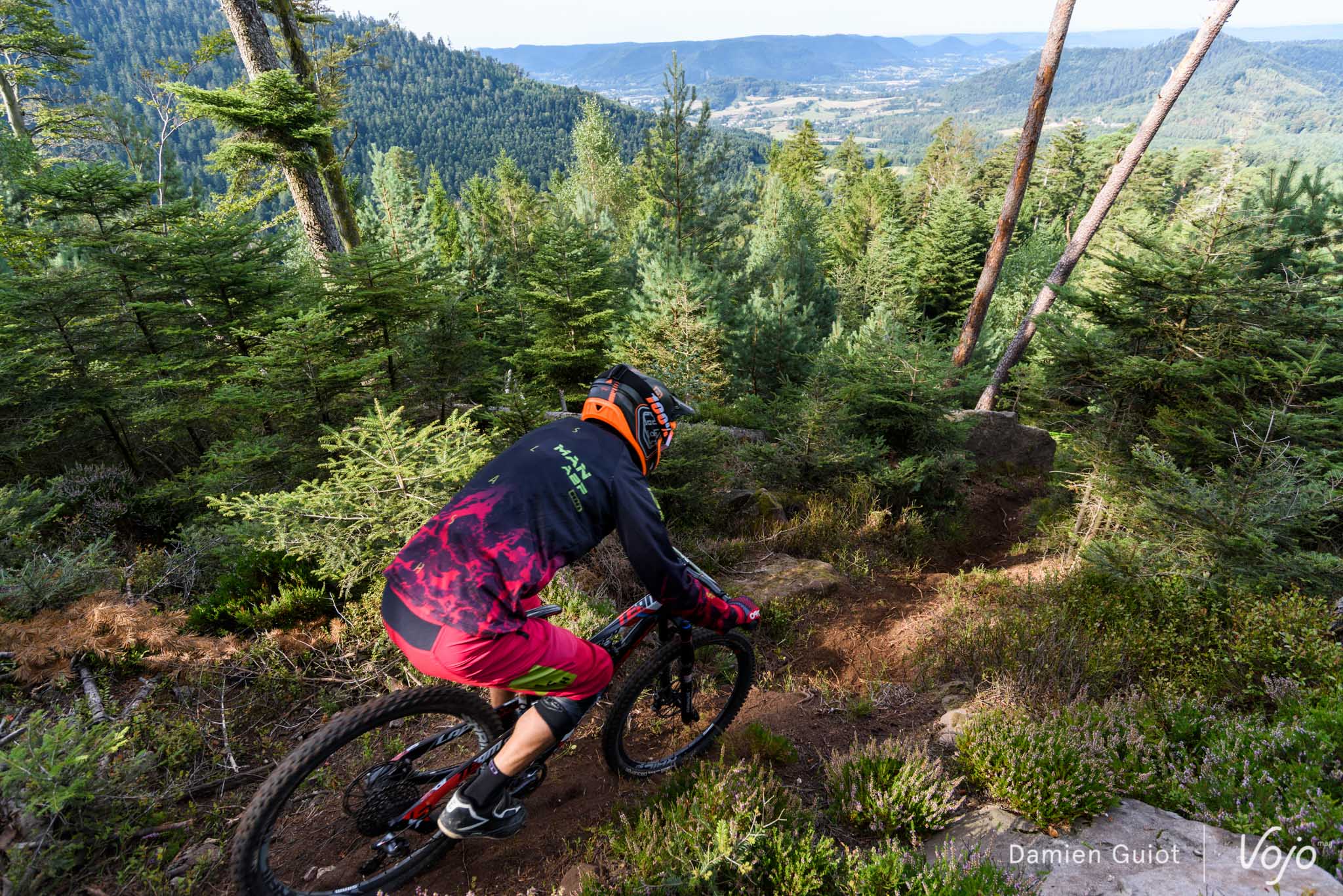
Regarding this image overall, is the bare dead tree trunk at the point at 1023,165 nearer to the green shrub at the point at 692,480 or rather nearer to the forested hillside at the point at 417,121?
the green shrub at the point at 692,480

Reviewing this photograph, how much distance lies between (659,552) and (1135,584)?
5268 millimetres

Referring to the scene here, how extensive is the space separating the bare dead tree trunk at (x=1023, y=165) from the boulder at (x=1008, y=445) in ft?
5.27

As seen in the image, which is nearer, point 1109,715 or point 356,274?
point 1109,715

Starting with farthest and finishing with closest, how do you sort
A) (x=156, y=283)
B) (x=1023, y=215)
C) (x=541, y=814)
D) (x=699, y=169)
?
(x=1023, y=215), (x=699, y=169), (x=156, y=283), (x=541, y=814)

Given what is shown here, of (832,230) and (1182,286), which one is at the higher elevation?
(1182,286)

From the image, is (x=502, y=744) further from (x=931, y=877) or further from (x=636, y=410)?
(x=931, y=877)

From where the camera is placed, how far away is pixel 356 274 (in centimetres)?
759

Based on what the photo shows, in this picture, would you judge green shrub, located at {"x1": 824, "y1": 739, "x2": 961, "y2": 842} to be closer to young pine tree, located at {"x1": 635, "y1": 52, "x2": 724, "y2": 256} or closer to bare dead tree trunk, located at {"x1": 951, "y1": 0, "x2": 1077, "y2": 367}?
bare dead tree trunk, located at {"x1": 951, "y1": 0, "x2": 1077, "y2": 367}

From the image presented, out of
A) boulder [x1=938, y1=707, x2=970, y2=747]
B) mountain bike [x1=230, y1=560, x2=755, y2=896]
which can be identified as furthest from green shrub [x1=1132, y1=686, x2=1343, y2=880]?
mountain bike [x1=230, y1=560, x2=755, y2=896]

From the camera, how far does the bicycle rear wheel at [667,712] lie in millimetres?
3309

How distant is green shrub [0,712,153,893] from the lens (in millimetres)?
2336

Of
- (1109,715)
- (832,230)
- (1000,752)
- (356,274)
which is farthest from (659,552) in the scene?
(832,230)

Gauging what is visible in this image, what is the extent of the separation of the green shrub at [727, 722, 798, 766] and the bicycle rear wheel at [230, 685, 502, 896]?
168cm

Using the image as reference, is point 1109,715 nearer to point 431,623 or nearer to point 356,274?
point 431,623
